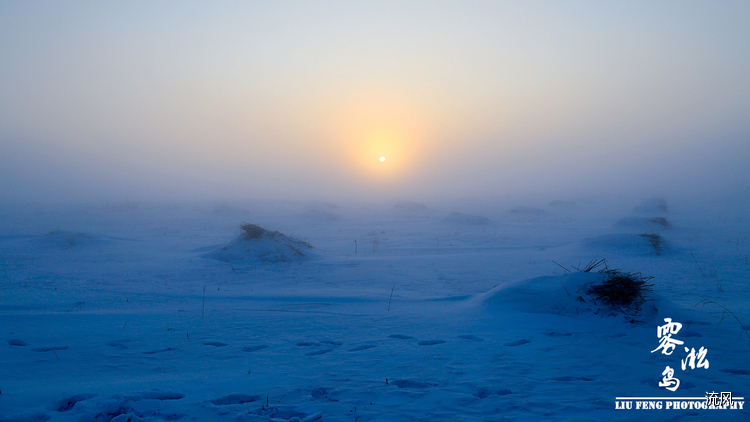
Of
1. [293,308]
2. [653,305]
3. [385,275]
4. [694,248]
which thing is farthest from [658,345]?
[694,248]

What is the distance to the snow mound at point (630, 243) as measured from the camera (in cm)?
1255

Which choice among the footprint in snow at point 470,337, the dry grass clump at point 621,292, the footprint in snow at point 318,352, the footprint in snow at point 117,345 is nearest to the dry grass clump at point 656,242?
the dry grass clump at point 621,292

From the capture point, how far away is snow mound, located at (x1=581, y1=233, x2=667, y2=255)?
41.2 ft

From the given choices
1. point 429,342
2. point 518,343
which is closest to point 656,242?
point 518,343

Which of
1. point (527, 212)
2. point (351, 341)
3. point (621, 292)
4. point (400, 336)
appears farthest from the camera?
point (527, 212)

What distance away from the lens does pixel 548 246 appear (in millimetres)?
15039

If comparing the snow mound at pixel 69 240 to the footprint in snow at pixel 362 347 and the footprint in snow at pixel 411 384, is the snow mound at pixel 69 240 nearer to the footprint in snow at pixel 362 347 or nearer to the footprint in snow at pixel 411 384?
the footprint in snow at pixel 362 347

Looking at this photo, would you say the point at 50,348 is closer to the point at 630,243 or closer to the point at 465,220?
the point at 630,243

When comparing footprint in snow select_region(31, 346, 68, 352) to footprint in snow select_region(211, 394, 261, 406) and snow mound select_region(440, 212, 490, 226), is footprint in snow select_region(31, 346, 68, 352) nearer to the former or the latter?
footprint in snow select_region(211, 394, 261, 406)

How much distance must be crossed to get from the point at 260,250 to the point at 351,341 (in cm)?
767

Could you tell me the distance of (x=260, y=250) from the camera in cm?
1194

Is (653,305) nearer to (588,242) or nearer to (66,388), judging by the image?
(66,388)

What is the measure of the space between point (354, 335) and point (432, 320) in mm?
1338

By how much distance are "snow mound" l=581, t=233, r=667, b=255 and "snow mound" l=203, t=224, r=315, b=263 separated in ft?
32.4
